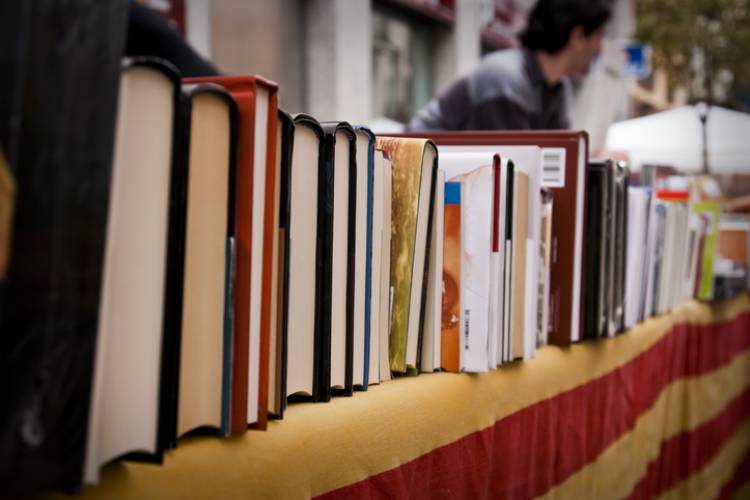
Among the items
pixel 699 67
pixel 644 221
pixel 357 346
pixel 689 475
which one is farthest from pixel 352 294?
pixel 699 67

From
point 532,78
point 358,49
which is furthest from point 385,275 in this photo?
point 358,49

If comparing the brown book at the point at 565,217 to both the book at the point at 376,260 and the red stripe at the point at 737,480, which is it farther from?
the red stripe at the point at 737,480

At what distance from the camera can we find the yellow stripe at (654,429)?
1678mm

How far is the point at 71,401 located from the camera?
24.4 inches

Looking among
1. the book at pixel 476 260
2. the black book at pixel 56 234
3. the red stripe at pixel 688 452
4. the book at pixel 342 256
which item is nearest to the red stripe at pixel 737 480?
the red stripe at pixel 688 452

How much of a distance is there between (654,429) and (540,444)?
752mm

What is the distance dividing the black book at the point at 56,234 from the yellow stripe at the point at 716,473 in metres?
1.81

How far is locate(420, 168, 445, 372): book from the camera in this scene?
4.01 feet

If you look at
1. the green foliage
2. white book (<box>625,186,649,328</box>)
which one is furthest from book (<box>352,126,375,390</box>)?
the green foliage

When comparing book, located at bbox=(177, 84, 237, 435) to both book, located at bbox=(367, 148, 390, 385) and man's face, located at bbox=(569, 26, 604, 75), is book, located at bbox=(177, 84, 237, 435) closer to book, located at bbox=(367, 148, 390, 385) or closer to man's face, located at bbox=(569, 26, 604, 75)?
book, located at bbox=(367, 148, 390, 385)

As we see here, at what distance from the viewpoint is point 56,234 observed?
59cm

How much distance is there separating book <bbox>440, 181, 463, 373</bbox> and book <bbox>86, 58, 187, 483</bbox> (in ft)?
1.83

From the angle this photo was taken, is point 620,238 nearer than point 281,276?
No

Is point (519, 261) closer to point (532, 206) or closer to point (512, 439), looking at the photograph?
point (532, 206)
